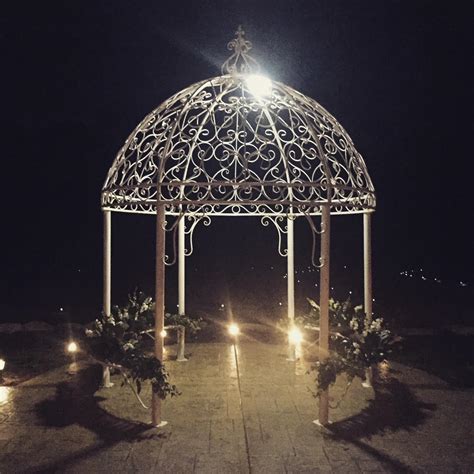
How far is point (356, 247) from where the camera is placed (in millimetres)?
21406

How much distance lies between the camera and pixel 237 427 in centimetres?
620

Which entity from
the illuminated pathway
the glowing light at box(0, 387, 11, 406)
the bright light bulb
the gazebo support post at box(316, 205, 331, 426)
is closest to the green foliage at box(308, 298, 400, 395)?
the gazebo support post at box(316, 205, 331, 426)

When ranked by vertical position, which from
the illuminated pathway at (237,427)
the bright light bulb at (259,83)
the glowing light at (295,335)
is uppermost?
the bright light bulb at (259,83)

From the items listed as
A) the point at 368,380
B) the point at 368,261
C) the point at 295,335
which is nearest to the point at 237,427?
the point at 368,380

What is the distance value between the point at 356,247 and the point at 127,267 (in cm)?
856

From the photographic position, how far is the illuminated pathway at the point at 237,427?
532cm

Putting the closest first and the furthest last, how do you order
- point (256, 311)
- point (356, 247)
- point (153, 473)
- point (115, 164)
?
point (153, 473) < point (115, 164) < point (256, 311) < point (356, 247)

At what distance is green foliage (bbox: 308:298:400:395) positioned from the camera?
20.5ft

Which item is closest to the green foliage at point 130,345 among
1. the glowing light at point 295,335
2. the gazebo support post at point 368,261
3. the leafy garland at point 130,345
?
the leafy garland at point 130,345

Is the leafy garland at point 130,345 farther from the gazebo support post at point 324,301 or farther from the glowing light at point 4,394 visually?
the gazebo support post at point 324,301

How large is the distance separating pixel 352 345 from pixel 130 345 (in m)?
2.57

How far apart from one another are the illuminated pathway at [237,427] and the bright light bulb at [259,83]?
384 centimetres

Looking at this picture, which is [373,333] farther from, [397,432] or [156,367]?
[156,367]

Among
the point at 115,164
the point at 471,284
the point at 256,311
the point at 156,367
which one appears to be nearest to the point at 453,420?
the point at 156,367
